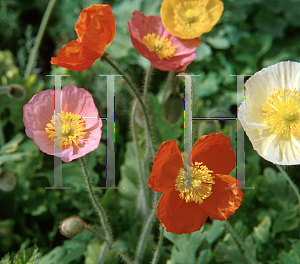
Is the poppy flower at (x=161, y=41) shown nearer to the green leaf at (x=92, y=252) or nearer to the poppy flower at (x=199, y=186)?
the poppy flower at (x=199, y=186)

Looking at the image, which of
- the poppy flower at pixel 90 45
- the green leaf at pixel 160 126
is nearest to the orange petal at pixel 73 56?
the poppy flower at pixel 90 45

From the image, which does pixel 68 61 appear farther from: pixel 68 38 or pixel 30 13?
pixel 30 13

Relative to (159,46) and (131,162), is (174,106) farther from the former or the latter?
(131,162)

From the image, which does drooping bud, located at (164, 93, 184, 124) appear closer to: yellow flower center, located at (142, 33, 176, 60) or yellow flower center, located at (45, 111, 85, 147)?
yellow flower center, located at (142, 33, 176, 60)

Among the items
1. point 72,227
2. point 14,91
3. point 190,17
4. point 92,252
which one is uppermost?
point 190,17

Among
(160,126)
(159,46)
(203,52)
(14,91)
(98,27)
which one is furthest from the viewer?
(203,52)

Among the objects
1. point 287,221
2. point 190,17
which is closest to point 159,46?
point 190,17

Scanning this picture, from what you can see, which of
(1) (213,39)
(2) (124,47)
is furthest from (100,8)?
(1) (213,39)
